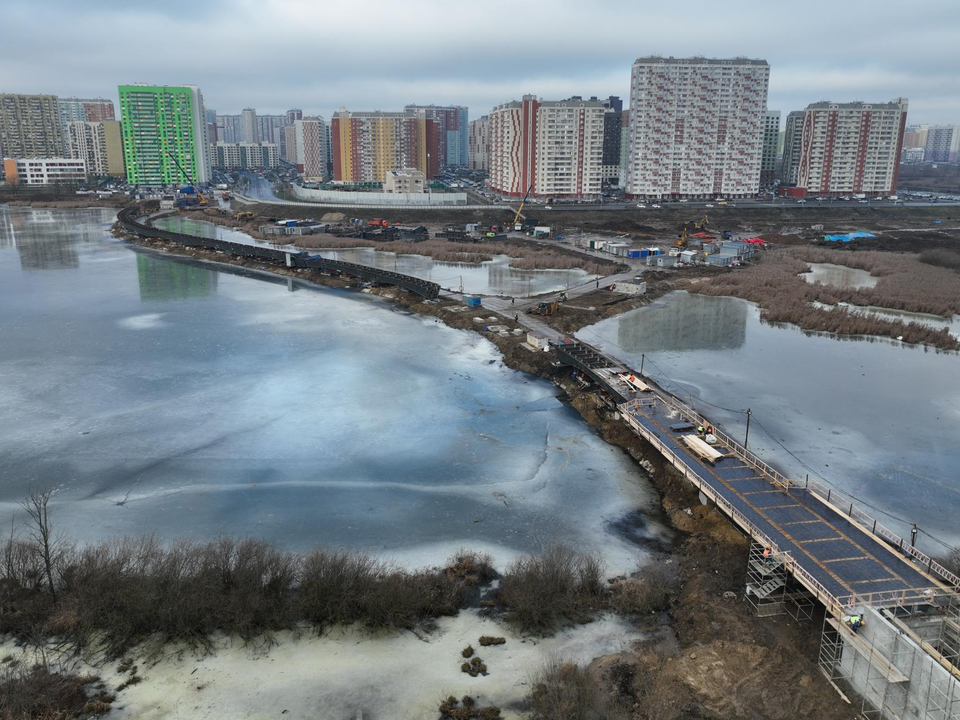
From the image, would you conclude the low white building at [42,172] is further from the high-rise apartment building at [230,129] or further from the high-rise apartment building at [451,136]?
the high-rise apartment building at [230,129]

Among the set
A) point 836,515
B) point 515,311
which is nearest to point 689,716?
point 836,515

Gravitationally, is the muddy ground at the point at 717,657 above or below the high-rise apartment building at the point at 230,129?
below

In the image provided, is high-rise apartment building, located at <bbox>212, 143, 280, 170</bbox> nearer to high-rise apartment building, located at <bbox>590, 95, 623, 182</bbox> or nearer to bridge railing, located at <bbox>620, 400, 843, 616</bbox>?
high-rise apartment building, located at <bbox>590, 95, 623, 182</bbox>

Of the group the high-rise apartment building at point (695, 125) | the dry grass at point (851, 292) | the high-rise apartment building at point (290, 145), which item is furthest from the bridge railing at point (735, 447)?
the high-rise apartment building at point (290, 145)

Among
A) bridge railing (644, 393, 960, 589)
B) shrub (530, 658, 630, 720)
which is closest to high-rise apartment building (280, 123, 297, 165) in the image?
bridge railing (644, 393, 960, 589)

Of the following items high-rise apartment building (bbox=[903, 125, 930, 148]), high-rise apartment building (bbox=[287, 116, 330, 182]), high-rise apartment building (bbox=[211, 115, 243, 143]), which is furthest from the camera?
high-rise apartment building (bbox=[211, 115, 243, 143])
